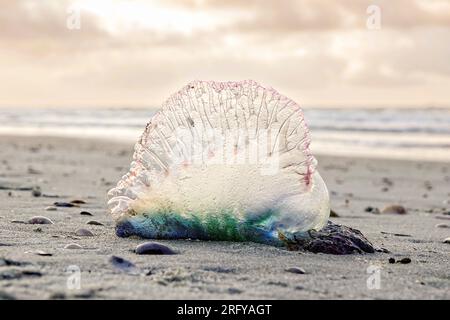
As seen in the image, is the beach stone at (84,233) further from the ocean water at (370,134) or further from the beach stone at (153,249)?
the ocean water at (370,134)

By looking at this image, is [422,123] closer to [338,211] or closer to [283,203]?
[338,211]

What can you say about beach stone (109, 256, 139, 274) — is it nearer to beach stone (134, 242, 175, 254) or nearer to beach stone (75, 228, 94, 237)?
beach stone (134, 242, 175, 254)

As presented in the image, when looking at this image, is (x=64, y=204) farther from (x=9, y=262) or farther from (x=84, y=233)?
(x=9, y=262)

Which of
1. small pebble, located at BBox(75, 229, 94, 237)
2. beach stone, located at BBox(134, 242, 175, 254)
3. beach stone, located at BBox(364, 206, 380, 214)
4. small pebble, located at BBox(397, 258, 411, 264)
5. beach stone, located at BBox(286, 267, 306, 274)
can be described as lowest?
beach stone, located at BBox(364, 206, 380, 214)

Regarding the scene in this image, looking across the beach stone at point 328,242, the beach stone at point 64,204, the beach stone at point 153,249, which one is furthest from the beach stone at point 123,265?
the beach stone at point 64,204

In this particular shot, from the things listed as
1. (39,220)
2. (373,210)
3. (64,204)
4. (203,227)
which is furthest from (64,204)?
(373,210)

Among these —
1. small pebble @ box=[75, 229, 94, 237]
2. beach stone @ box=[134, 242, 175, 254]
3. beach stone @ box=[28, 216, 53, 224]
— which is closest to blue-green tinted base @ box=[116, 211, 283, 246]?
small pebble @ box=[75, 229, 94, 237]
